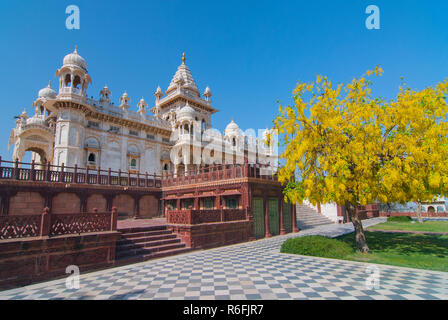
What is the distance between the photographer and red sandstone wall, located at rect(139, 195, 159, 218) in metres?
22.1

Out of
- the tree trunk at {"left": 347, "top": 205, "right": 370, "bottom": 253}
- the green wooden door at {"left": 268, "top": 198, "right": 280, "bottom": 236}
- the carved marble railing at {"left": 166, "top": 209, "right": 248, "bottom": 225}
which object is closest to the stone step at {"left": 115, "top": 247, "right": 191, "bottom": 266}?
the carved marble railing at {"left": 166, "top": 209, "right": 248, "bottom": 225}

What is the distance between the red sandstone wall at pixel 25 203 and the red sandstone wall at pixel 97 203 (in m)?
2.91

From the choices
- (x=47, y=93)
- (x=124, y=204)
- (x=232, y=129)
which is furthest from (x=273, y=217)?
(x=47, y=93)

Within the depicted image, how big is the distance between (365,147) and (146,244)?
10020 mm

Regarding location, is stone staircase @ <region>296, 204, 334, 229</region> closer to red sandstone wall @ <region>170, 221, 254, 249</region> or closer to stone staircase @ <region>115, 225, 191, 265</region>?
red sandstone wall @ <region>170, 221, 254, 249</region>

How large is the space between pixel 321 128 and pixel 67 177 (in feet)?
56.3

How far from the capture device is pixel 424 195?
Result: 9586mm

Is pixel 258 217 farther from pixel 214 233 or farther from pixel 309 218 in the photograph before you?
pixel 309 218

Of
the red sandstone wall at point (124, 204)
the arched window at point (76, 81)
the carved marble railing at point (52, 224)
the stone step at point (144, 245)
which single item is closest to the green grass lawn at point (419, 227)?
the stone step at point (144, 245)

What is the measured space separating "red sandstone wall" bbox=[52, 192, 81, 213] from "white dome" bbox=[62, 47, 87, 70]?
14.0 m

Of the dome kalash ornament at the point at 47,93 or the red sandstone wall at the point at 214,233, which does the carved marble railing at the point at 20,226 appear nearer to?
the red sandstone wall at the point at 214,233
